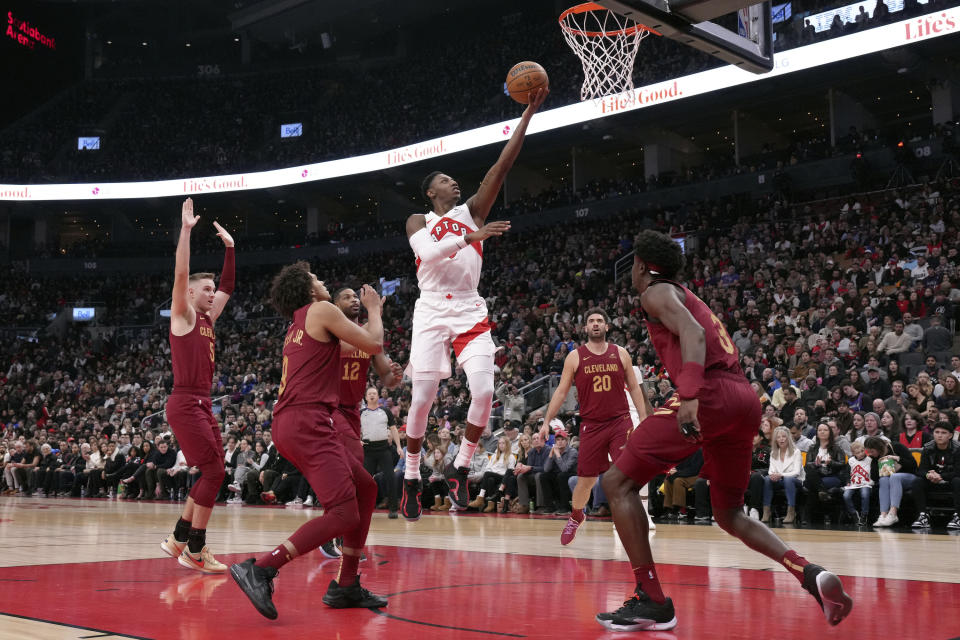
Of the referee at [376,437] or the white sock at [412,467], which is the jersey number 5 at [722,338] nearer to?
the white sock at [412,467]

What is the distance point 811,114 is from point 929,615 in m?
25.4

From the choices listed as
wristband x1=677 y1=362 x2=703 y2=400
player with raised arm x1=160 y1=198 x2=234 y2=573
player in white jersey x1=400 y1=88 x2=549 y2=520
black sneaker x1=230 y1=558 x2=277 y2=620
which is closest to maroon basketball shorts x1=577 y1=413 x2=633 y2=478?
player in white jersey x1=400 y1=88 x2=549 y2=520

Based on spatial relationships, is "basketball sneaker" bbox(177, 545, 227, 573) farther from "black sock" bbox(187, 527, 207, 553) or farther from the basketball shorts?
the basketball shorts

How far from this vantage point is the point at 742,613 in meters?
4.11

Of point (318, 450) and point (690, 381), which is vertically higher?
point (690, 381)

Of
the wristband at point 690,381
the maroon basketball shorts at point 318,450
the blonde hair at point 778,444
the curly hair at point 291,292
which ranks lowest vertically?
the blonde hair at point 778,444

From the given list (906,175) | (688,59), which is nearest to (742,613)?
(906,175)

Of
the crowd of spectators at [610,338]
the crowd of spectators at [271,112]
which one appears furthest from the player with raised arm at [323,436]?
the crowd of spectators at [271,112]

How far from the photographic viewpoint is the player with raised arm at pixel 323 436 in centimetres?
416

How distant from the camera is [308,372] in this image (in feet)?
14.4

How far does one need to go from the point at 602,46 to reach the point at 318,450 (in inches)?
330

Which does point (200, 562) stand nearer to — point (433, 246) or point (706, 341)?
point (433, 246)

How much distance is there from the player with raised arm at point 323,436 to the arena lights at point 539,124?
17.2 meters

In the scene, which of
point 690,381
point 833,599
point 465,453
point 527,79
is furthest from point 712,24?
point 833,599
